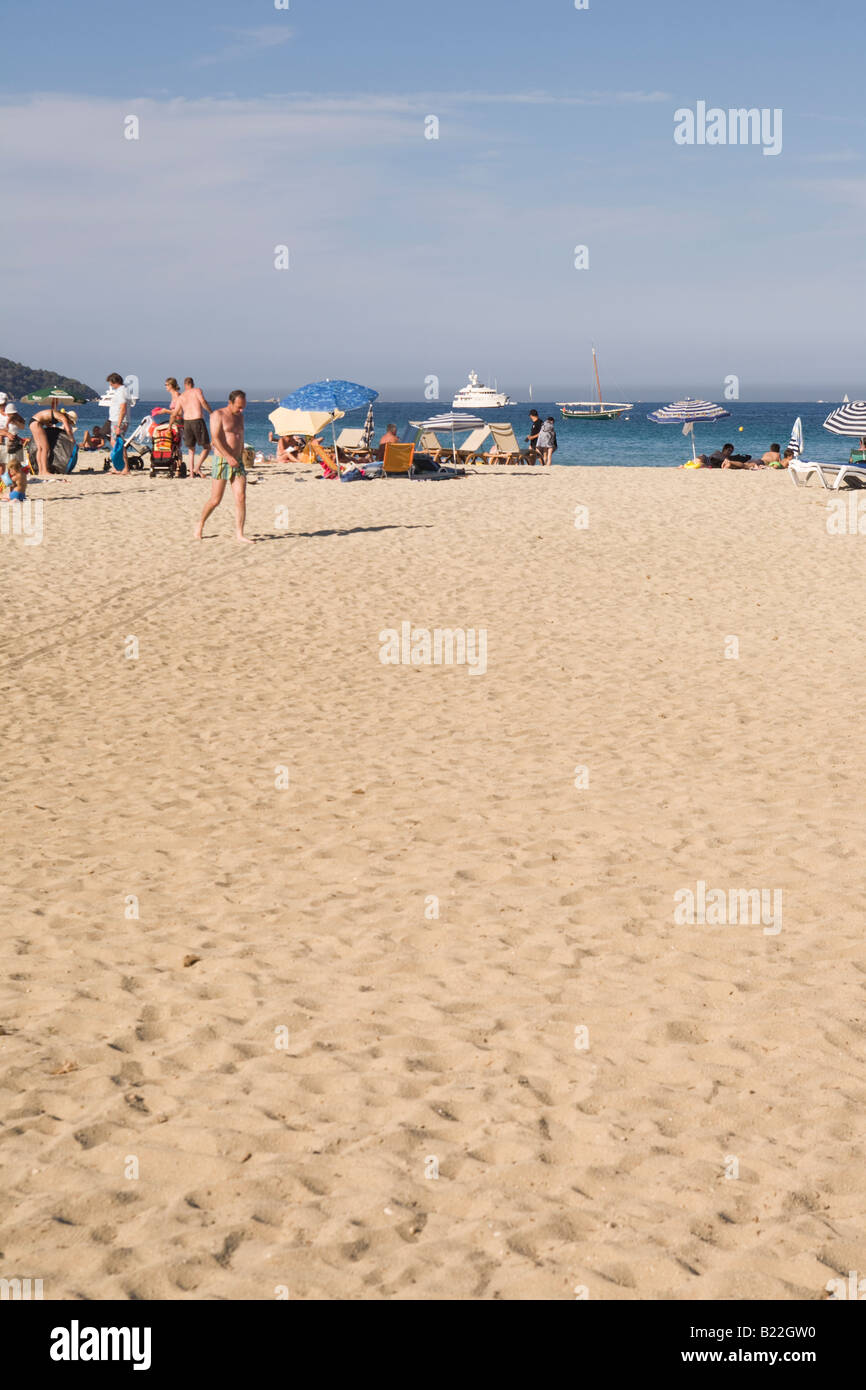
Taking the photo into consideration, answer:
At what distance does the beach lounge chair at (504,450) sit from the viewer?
32.3 metres

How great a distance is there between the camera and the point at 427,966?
486 cm

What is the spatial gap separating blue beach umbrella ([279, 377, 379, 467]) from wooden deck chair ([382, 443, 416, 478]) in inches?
44.1

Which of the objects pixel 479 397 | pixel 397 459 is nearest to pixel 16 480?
pixel 397 459

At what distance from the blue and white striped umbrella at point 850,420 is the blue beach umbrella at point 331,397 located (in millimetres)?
9941

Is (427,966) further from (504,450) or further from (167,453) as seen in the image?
(504,450)

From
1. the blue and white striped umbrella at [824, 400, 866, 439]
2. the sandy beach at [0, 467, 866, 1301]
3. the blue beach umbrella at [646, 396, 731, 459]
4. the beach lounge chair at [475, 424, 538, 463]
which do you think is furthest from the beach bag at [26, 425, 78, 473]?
the blue and white striped umbrella at [824, 400, 866, 439]

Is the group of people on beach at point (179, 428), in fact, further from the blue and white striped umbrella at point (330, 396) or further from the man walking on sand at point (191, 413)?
the blue and white striped umbrella at point (330, 396)

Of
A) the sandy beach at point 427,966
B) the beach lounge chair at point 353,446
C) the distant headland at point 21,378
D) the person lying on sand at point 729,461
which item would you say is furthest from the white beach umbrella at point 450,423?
the distant headland at point 21,378

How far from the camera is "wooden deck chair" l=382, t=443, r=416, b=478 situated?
26078mm

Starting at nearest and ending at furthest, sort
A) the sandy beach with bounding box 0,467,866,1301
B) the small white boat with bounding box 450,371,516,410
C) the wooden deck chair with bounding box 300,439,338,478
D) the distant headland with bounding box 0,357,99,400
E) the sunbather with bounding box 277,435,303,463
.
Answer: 1. the sandy beach with bounding box 0,467,866,1301
2. the wooden deck chair with bounding box 300,439,338,478
3. the sunbather with bounding box 277,435,303,463
4. the small white boat with bounding box 450,371,516,410
5. the distant headland with bounding box 0,357,99,400

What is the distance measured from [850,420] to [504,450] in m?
9.80

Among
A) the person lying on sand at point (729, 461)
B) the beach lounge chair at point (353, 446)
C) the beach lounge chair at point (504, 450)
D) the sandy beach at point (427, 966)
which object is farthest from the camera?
the beach lounge chair at point (504, 450)

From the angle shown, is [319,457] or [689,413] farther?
[689,413]

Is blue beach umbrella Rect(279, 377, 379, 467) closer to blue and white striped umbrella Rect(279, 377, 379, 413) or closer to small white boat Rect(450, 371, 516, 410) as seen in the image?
blue and white striped umbrella Rect(279, 377, 379, 413)
